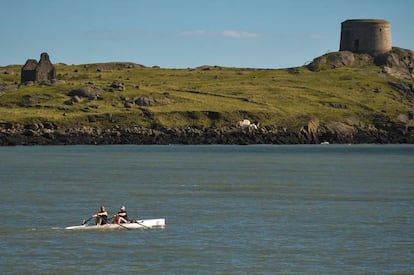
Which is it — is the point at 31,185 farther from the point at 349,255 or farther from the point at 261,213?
the point at 349,255

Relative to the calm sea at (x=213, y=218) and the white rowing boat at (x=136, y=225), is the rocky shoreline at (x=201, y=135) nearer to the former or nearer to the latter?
the calm sea at (x=213, y=218)

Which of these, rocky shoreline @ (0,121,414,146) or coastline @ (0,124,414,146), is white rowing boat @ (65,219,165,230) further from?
coastline @ (0,124,414,146)

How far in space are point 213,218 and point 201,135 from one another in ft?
404

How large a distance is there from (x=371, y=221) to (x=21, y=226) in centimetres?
2153

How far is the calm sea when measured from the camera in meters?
44.8

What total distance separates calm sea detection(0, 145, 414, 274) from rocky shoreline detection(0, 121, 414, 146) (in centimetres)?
6021

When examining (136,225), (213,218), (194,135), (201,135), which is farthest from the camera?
(194,135)

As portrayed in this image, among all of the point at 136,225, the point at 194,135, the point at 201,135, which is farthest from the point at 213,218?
the point at 194,135

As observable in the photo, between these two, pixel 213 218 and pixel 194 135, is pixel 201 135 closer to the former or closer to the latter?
pixel 194 135

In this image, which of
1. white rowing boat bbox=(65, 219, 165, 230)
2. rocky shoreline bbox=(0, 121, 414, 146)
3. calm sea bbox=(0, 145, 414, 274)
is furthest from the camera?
rocky shoreline bbox=(0, 121, 414, 146)

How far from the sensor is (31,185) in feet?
278

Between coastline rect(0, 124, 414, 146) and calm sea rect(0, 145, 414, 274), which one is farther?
coastline rect(0, 124, 414, 146)

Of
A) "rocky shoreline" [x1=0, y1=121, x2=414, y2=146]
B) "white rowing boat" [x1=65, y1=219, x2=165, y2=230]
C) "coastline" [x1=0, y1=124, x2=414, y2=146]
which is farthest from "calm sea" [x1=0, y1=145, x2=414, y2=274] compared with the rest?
"rocky shoreline" [x1=0, y1=121, x2=414, y2=146]

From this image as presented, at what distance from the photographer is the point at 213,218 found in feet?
198
